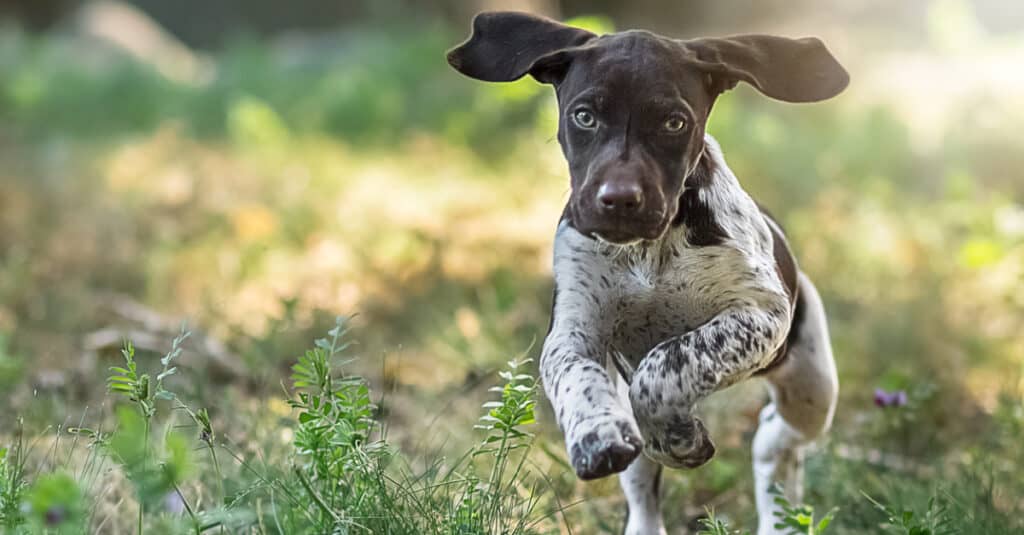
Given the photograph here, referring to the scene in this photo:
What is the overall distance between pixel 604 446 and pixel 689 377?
0.39 m

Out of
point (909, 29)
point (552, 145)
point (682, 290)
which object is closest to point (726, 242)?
point (682, 290)

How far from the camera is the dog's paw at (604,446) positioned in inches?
95.2

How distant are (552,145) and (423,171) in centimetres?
126

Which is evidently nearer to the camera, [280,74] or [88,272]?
[88,272]

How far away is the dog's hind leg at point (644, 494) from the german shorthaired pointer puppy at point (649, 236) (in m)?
0.31

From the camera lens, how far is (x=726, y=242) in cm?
298

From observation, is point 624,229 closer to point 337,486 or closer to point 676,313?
point 676,313

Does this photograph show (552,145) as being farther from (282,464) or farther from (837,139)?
(282,464)

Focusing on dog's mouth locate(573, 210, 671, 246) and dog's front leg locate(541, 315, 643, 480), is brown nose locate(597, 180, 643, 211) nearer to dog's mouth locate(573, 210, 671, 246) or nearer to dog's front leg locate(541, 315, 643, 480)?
dog's mouth locate(573, 210, 671, 246)

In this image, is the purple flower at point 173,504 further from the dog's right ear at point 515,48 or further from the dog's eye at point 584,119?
the dog's eye at point 584,119

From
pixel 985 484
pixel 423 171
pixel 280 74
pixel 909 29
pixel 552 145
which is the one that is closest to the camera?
pixel 985 484

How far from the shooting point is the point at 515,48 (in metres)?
2.95

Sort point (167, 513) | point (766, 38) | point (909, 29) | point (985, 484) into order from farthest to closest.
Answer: point (909, 29) < point (985, 484) < point (167, 513) < point (766, 38)

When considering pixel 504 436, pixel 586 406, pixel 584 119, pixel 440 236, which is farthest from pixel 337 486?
pixel 440 236
